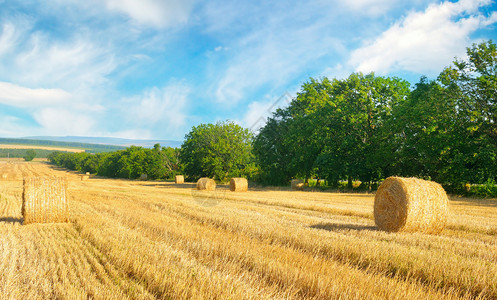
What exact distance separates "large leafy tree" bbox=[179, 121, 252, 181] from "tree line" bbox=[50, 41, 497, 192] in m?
0.13

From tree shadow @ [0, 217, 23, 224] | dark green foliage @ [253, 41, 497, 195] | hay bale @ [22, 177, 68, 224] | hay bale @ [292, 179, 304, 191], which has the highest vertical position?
A: dark green foliage @ [253, 41, 497, 195]

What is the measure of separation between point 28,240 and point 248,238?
13.7ft

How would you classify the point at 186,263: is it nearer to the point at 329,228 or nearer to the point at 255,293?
the point at 255,293

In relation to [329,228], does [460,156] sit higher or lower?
higher

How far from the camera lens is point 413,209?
7.91 metres

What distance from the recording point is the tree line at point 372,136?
21.1 metres

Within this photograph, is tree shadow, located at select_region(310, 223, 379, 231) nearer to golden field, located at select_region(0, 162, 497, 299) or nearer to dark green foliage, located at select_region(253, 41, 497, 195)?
golden field, located at select_region(0, 162, 497, 299)

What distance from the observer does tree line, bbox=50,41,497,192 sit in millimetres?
21125

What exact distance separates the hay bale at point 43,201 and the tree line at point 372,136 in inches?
847

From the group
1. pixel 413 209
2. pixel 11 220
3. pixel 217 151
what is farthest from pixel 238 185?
pixel 413 209

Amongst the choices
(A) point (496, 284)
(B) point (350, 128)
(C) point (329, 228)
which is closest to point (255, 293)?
(A) point (496, 284)

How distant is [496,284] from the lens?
407cm

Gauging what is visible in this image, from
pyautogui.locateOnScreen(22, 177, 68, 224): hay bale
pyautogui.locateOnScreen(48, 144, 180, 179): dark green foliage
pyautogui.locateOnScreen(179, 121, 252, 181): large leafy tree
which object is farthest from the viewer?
pyautogui.locateOnScreen(48, 144, 180, 179): dark green foliage

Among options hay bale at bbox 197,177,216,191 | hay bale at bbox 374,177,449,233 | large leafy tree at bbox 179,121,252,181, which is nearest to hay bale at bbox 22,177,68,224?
hay bale at bbox 374,177,449,233
